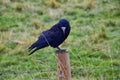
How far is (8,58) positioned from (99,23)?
9.55ft

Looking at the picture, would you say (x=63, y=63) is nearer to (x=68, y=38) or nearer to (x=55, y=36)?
(x=55, y=36)

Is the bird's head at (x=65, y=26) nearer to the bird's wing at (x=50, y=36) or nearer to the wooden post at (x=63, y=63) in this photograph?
the bird's wing at (x=50, y=36)

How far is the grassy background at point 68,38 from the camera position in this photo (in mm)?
7754

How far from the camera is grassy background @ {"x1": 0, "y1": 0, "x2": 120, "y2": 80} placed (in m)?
7.75

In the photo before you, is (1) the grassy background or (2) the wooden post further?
(1) the grassy background

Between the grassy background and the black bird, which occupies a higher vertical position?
the black bird

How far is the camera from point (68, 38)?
982 cm

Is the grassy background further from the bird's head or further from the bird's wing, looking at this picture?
the bird's head

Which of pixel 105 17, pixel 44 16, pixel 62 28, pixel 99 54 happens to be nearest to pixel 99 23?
pixel 105 17

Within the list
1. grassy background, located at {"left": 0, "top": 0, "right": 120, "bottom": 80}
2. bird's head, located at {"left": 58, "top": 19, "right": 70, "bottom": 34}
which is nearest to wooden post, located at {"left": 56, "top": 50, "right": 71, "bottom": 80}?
bird's head, located at {"left": 58, "top": 19, "right": 70, "bottom": 34}

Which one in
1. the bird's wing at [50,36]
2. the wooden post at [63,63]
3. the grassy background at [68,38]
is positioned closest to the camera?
the wooden post at [63,63]

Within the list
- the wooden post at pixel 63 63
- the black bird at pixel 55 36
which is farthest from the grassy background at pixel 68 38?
the wooden post at pixel 63 63

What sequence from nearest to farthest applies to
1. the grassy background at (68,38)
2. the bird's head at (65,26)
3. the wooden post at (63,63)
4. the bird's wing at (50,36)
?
the wooden post at (63,63) → the bird's head at (65,26) → the bird's wing at (50,36) → the grassy background at (68,38)

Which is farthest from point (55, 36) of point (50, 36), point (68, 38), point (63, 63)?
point (68, 38)
